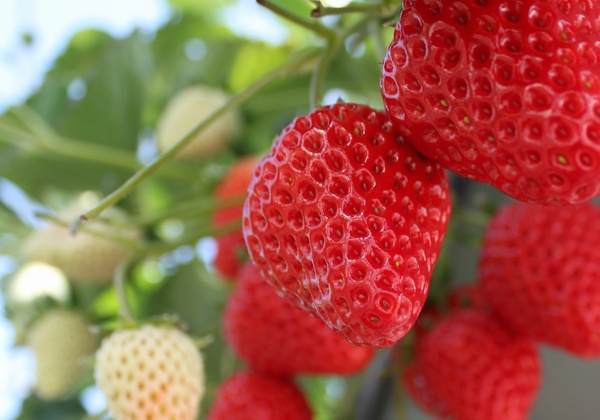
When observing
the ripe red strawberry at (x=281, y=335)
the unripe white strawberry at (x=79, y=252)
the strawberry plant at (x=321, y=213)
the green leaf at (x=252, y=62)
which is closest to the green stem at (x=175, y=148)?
the strawberry plant at (x=321, y=213)

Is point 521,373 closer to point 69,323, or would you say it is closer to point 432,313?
point 432,313

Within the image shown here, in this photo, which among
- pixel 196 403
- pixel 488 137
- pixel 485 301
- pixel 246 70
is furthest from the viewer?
pixel 246 70

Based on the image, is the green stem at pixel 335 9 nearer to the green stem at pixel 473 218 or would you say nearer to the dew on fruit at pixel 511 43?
the dew on fruit at pixel 511 43

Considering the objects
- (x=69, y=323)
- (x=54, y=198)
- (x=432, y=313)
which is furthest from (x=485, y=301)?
(x=54, y=198)

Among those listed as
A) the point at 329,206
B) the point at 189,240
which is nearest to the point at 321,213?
the point at 329,206

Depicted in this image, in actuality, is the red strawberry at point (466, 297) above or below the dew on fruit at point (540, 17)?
below

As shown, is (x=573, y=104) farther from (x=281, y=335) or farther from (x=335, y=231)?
(x=281, y=335)
